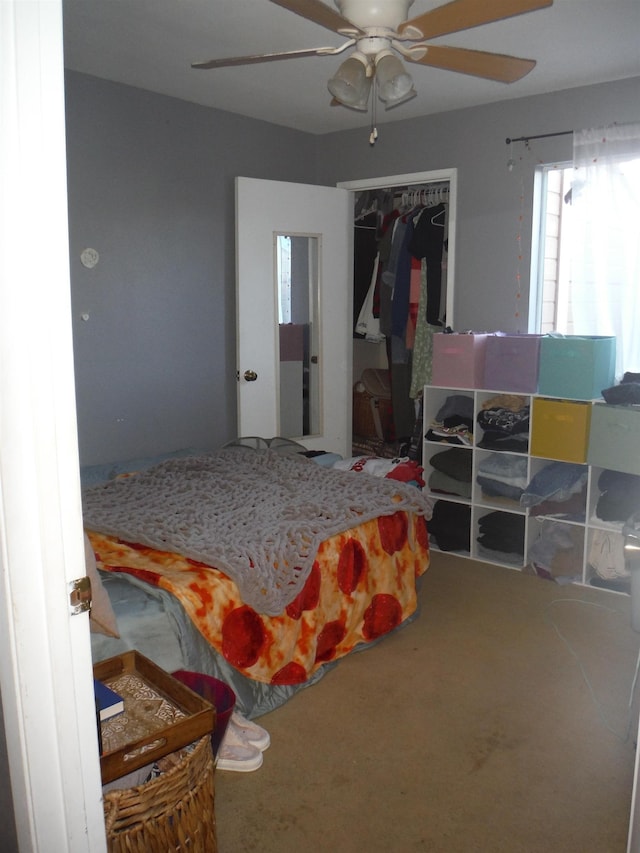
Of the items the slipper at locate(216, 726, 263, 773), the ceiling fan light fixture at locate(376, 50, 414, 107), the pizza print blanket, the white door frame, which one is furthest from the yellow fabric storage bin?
the white door frame

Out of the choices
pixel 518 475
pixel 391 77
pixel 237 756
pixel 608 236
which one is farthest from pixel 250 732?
pixel 608 236

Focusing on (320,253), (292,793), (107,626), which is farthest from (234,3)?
(292,793)

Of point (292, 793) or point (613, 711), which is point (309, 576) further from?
point (613, 711)

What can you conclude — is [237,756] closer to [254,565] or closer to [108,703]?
[254,565]

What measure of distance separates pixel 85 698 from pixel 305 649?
1.42 m

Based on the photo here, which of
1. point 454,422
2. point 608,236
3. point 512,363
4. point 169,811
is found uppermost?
point 608,236

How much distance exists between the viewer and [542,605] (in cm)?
329

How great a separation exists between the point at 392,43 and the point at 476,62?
33 cm

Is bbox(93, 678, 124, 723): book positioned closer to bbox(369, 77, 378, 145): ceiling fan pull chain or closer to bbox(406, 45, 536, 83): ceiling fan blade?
bbox(369, 77, 378, 145): ceiling fan pull chain

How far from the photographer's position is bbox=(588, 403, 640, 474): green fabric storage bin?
10.5 ft

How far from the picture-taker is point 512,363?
3.65m

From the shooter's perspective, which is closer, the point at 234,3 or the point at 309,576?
the point at 309,576

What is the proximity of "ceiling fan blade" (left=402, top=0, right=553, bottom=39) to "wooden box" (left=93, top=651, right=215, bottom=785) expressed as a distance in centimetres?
196

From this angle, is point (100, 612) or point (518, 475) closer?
point (100, 612)
